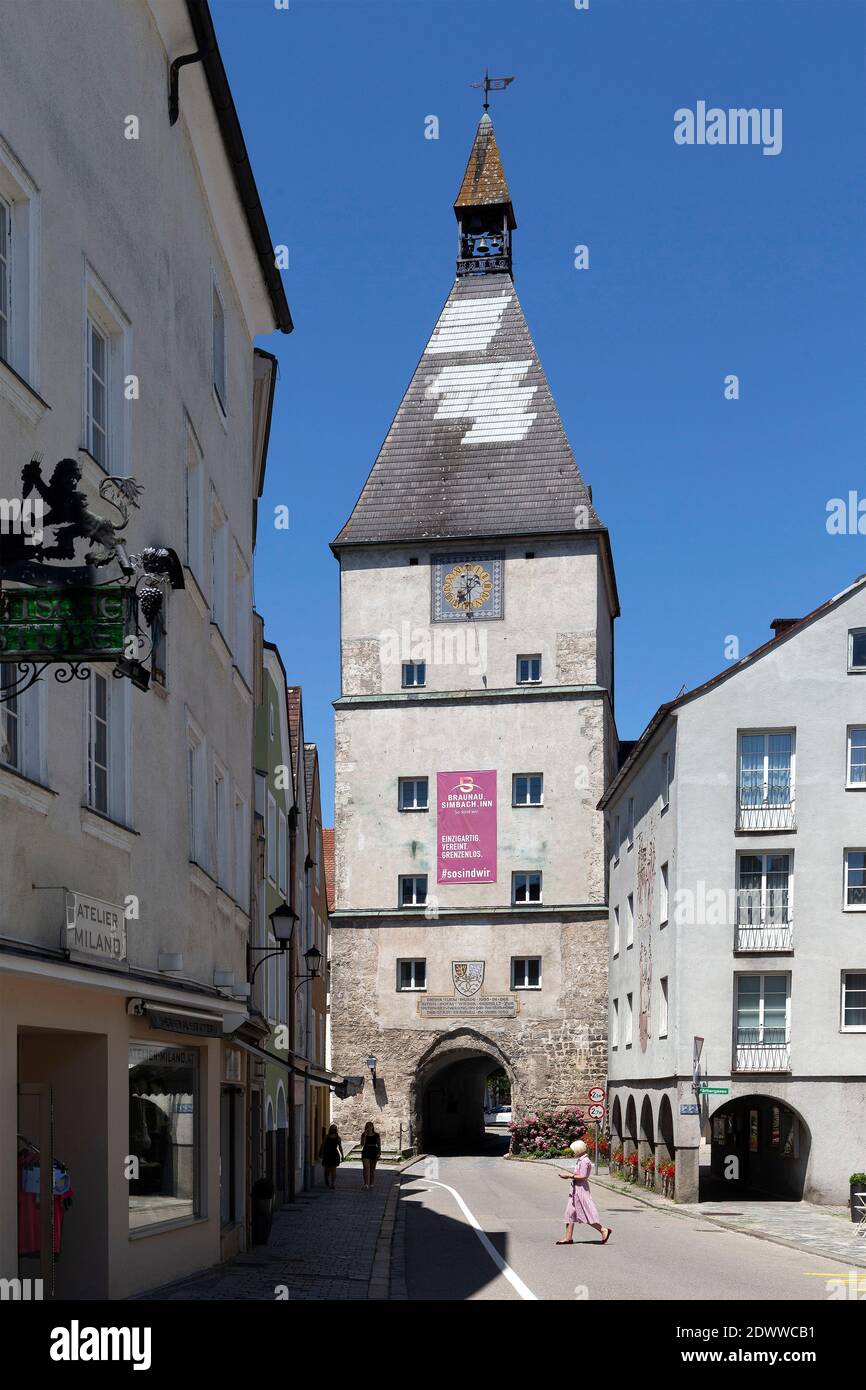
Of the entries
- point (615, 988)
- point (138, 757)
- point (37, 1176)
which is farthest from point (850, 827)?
point (37, 1176)

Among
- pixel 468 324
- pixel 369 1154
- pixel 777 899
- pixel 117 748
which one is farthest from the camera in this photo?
pixel 468 324

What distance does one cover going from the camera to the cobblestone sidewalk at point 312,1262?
53.2 feet

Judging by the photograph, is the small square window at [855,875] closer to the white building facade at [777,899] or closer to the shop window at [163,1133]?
the white building facade at [777,899]

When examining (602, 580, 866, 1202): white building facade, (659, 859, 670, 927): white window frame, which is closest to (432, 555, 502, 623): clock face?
(659, 859, 670, 927): white window frame

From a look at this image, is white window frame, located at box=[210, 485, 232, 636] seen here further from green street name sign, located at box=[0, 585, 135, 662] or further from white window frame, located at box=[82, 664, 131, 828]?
green street name sign, located at box=[0, 585, 135, 662]

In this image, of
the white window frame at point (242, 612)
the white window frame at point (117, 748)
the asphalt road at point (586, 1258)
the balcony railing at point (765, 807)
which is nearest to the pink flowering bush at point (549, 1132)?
the asphalt road at point (586, 1258)

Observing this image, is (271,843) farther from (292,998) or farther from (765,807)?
(765,807)

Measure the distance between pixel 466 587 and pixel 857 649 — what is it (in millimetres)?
25335

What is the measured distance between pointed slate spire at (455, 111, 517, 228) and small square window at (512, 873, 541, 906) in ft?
92.6

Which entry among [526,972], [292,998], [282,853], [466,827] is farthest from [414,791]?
[282,853]

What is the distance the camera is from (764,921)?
119 ft

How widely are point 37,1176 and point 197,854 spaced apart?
667cm

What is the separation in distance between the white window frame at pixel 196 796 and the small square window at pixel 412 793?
39130mm
